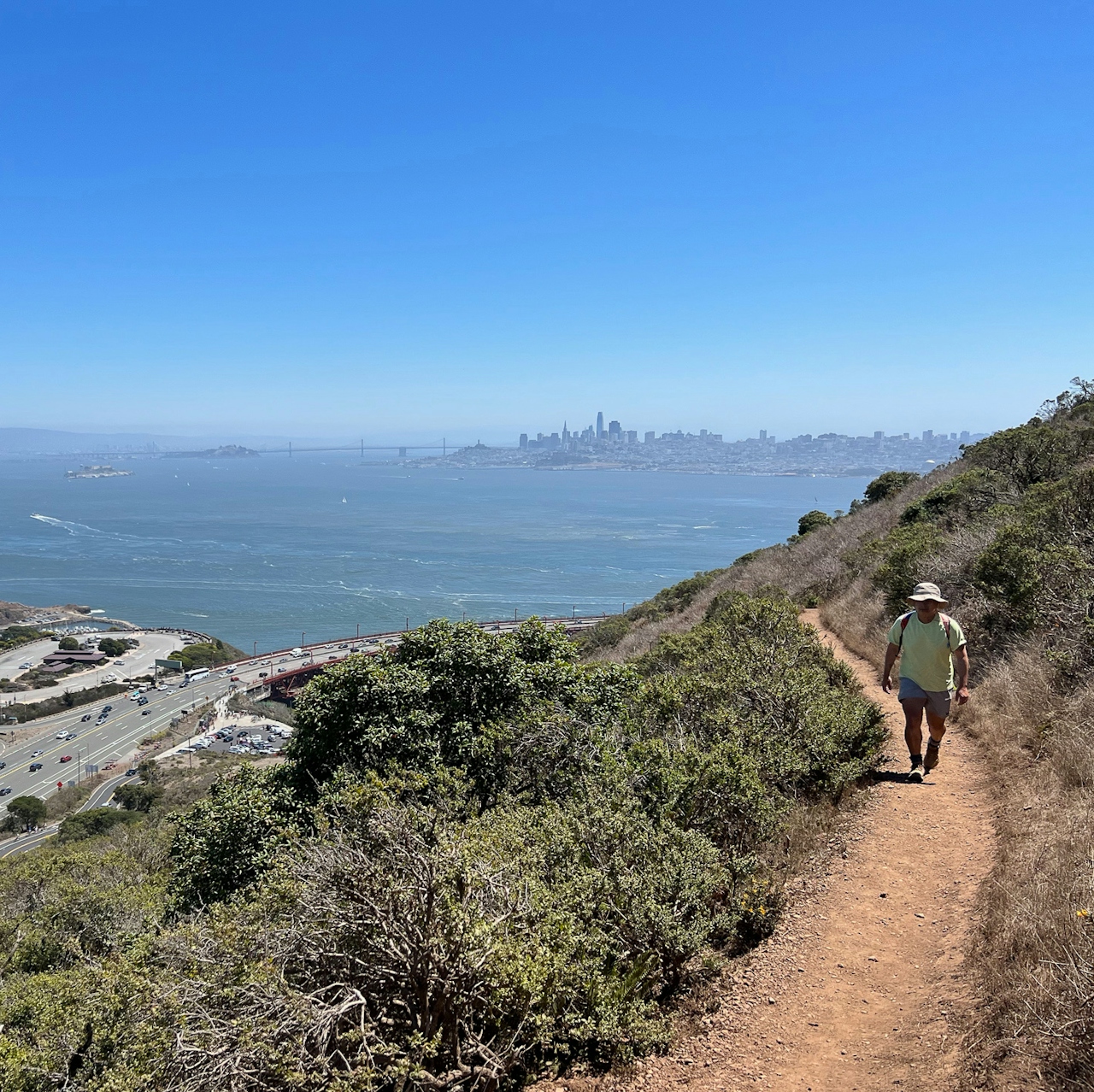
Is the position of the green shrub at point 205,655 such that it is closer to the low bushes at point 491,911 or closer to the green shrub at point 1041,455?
the low bushes at point 491,911

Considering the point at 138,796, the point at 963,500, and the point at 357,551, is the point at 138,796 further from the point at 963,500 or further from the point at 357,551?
the point at 357,551

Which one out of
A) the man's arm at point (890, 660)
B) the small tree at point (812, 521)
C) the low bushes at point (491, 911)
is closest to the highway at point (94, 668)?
the small tree at point (812, 521)

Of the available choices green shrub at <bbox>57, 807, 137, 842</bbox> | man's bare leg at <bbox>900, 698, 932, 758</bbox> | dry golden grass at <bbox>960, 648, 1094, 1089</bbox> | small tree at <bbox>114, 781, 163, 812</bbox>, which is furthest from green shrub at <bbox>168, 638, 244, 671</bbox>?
dry golden grass at <bbox>960, 648, 1094, 1089</bbox>

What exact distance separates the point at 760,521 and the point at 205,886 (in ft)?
323

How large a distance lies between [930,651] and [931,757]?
790 millimetres

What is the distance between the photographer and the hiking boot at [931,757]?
523 cm

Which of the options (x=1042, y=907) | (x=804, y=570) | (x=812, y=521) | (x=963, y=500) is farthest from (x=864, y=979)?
(x=812, y=521)

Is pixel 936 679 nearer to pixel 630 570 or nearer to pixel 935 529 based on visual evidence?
pixel 935 529

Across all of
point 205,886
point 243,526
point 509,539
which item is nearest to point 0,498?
point 243,526

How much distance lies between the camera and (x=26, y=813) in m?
26.5

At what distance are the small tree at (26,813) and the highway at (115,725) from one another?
0.87 m

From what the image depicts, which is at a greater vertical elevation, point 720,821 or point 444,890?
point 444,890

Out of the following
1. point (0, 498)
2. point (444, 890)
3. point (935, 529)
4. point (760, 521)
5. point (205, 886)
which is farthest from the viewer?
point (0, 498)

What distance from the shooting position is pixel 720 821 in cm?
436
